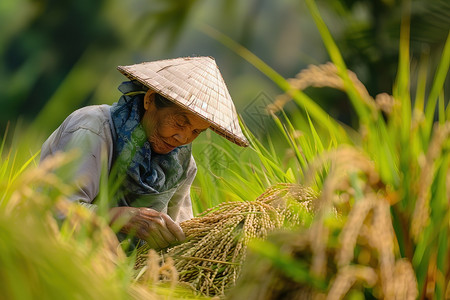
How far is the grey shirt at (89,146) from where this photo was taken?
1929 mm

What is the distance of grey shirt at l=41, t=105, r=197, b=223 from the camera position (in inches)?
75.9

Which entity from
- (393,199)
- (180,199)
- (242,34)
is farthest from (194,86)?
(242,34)

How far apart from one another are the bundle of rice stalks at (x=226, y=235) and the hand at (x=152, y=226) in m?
0.03

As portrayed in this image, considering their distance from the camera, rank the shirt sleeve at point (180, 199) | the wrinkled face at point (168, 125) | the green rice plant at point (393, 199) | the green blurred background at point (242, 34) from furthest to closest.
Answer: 1. the green blurred background at point (242, 34)
2. the shirt sleeve at point (180, 199)
3. the wrinkled face at point (168, 125)
4. the green rice plant at point (393, 199)

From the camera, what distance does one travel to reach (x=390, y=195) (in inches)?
44.3

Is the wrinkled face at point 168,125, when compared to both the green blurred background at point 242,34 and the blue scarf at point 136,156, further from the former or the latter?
the green blurred background at point 242,34

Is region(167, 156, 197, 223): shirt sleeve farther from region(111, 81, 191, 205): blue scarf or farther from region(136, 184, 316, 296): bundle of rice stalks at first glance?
region(136, 184, 316, 296): bundle of rice stalks

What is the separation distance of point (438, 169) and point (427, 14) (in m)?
4.19

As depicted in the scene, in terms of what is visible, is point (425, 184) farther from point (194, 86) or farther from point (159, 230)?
point (194, 86)

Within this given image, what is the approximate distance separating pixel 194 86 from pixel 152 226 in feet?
1.77

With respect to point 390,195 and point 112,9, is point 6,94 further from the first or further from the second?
point 112,9

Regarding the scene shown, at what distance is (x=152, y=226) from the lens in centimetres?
176

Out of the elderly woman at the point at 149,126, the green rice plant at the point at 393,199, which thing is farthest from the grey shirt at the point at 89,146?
the green rice plant at the point at 393,199

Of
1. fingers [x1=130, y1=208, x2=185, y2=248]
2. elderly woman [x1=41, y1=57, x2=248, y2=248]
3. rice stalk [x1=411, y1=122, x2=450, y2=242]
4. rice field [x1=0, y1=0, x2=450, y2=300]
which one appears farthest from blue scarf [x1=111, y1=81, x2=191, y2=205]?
rice stalk [x1=411, y1=122, x2=450, y2=242]
